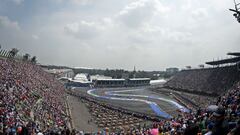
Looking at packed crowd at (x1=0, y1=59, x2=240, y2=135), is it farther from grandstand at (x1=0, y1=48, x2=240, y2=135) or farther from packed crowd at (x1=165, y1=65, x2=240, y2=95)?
packed crowd at (x1=165, y1=65, x2=240, y2=95)

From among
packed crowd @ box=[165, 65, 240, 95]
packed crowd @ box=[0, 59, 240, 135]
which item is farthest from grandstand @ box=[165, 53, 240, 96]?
packed crowd @ box=[0, 59, 240, 135]

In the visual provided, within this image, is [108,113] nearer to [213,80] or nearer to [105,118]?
[105,118]

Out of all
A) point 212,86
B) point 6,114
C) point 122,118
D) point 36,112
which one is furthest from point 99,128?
point 212,86

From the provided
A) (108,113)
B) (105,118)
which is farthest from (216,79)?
(105,118)

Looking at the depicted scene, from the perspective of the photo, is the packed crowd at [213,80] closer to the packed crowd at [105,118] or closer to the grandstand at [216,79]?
the grandstand at [216,79]

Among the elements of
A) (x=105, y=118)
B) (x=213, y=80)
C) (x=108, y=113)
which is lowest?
(x=105, y=118)

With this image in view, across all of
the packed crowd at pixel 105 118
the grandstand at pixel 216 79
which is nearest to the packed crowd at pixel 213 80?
the grandstand at pixel 216 79

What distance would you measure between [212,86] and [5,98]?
47114 millimetres

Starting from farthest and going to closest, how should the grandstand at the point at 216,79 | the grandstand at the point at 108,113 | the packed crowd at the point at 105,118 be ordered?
the grandstand at the point at 216,79, the grandstand at the point at 108,113, the packed crowd at the point at 105,118

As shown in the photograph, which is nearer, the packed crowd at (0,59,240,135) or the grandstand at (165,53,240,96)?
the packed crowd at (0,59,240,135)

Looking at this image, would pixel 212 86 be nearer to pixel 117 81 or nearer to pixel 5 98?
pixel 5 98

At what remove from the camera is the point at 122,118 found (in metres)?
48.7

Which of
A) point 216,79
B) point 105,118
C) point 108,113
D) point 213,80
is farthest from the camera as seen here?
point 213,80

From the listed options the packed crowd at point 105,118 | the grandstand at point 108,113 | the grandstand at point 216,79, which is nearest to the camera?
the packed crowd at point 105,118
